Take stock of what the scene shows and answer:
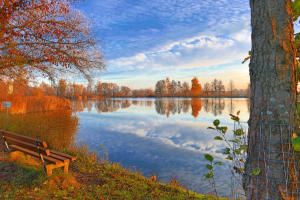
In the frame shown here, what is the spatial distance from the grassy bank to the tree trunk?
8.54 feet

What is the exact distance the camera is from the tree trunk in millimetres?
1534

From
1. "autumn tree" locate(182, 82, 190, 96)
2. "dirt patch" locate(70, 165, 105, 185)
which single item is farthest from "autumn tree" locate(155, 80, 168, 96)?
"dirt patch" locate(70, 165, 105, 185)

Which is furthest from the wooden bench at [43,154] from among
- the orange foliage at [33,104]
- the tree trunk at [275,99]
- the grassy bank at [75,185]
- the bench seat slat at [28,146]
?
the orange foliage at [33,104]

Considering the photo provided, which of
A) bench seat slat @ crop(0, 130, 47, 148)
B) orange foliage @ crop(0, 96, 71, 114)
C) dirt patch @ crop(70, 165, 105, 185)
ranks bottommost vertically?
dirt patch @ crop(70, 165, 105, 185)

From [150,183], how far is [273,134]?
371 centimetres

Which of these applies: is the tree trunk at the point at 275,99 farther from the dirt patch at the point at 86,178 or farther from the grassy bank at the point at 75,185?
the dirt patch at the point at 86,178

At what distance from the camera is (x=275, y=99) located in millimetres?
1562

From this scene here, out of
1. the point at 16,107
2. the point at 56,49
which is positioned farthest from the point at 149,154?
the point at 16,107

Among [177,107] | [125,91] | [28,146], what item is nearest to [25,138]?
[28,146]

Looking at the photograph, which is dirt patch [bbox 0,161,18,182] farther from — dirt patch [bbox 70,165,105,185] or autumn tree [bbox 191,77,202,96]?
autumn tree [bbox 191,77,202,96]

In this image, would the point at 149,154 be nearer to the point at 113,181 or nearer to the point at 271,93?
the point at 113,181

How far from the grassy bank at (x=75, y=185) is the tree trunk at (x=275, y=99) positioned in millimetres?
2603

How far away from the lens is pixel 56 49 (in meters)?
5.87

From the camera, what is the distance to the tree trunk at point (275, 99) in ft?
5.03
